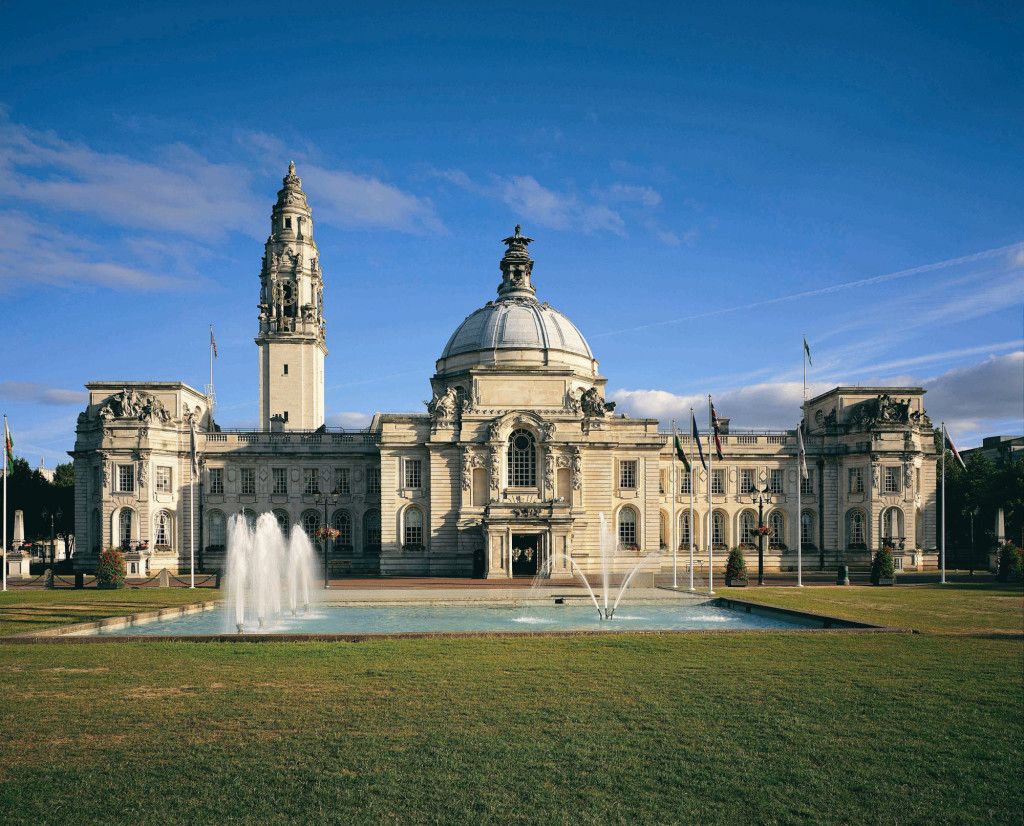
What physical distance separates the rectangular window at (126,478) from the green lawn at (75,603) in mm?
17404

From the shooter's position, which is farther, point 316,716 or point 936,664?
point 936,664

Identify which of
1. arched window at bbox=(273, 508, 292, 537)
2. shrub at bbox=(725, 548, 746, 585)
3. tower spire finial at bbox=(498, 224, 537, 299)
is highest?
tower spire finial at bbox=(498, 224, 537, 299)

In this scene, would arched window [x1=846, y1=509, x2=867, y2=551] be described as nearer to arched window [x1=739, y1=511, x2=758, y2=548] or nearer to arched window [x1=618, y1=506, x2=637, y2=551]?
arched window [x1=739, y1=511, x2=758, y2=548]

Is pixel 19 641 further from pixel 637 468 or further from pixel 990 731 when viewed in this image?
pixel 637 468

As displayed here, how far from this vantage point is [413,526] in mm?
63969

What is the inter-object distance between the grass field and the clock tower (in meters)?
53.1

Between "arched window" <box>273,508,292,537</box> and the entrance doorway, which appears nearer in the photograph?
the entrance doorway

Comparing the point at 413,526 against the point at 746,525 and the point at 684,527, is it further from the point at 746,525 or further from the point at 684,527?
the point at 746,525

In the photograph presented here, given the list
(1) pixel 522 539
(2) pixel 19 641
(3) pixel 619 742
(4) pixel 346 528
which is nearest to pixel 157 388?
(4) pixel 346 528

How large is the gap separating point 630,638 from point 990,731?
Result: 12.0 meters

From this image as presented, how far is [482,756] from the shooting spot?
507 inches

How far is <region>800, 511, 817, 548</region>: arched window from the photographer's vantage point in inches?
2741

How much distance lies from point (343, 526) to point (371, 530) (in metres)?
2.31

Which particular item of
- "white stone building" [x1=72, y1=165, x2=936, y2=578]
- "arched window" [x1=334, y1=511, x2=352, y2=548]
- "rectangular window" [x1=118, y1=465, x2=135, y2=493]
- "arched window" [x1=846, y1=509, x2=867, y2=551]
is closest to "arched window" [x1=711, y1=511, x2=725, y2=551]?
"white stone building" [x1=72, y1=165, x2=936, y2=578]
